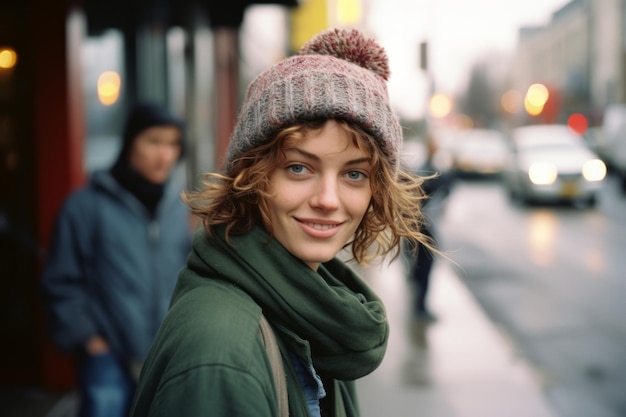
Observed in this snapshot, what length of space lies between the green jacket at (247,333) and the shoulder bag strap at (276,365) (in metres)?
0.03

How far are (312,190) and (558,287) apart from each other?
8.58 metres

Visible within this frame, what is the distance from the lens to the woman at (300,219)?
4.44 feet

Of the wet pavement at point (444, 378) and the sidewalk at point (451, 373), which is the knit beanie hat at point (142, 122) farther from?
the wet pavement at point (444, 378)

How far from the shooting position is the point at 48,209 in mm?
4930

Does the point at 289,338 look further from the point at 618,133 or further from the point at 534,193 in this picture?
the point at 618,133

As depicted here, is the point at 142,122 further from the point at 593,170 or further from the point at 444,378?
the point at 593,170

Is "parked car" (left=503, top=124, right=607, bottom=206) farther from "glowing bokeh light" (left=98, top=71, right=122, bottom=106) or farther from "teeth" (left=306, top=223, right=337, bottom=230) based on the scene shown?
"teeth" (left=306, top=223, right=337, bottom=230)

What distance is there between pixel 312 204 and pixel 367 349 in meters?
0.35

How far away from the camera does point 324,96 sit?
1452mm

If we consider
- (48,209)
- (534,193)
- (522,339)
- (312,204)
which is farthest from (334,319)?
(534,193)

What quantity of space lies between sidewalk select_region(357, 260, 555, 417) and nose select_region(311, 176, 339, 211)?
9.68 feet

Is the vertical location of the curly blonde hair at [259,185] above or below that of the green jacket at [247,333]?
above

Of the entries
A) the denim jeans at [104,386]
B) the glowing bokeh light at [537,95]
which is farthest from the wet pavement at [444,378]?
the glowing bokeh light at [537,95]

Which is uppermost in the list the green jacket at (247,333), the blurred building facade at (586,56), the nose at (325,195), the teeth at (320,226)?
the blurred building facade at (586,56)
